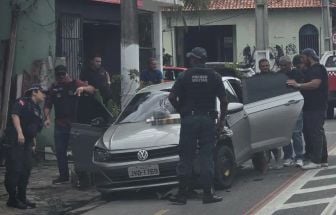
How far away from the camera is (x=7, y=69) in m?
13.7

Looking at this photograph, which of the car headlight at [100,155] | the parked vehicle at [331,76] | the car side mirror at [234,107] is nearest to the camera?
the car headlight at [100,155]

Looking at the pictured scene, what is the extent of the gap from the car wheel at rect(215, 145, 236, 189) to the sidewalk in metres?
1.82

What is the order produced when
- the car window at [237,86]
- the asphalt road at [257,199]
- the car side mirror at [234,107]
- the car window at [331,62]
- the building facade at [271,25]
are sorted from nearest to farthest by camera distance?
the asphalt road at [257,199]
the car side mirror at [234,107]
the car window at [237,86]
the car window at [331,62]
the building facade at [271,25]

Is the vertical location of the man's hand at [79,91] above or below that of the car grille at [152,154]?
above

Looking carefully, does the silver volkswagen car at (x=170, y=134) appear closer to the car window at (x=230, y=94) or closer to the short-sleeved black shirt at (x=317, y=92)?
the car window at (x=230, y=94)

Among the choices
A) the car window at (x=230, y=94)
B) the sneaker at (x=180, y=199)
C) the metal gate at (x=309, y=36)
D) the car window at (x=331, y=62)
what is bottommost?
the sneaker at (x=180, y=199)

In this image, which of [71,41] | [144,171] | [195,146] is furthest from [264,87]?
[71,41]

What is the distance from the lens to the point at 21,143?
29.5 feet

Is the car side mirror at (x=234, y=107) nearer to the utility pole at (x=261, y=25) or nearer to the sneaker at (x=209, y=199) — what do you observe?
the sneaker at (x=209, y=199)

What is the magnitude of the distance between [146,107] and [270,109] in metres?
2.09

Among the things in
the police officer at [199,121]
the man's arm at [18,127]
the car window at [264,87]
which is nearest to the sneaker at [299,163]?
the car window at [264,87]

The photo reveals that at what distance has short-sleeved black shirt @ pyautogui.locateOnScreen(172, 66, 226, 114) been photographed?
889 cm

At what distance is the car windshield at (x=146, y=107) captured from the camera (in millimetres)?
10305

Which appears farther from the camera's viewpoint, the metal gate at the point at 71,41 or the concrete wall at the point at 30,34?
the metal gate at the point at 71,41
